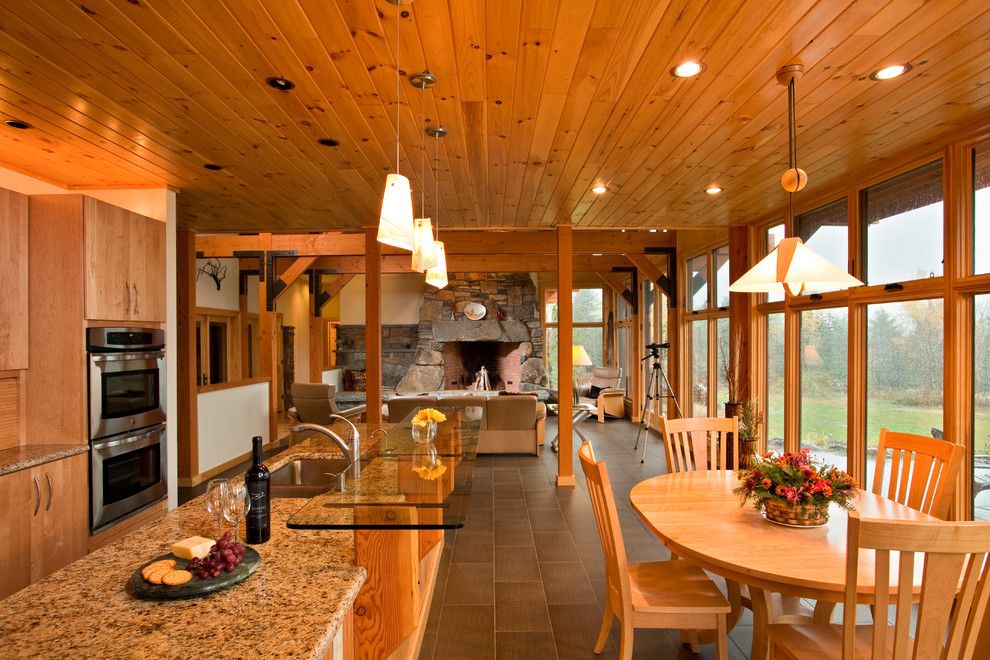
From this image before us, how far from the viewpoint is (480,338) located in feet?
31.5

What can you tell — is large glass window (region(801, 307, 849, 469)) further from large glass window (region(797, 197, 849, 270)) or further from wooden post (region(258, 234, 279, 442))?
wooden post (region(258, 234, 279, 442))

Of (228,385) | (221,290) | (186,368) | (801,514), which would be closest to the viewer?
(801,514)

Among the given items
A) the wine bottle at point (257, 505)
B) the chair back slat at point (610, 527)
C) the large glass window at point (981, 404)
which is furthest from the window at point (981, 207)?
the wine bottle at point (257, 505)

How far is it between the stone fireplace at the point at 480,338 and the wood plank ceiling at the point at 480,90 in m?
6.05

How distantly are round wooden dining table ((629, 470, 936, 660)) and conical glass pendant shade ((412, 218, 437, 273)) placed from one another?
1407mm

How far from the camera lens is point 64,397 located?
2846mm

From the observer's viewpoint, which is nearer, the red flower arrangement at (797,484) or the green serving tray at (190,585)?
the green serving tray at (190,585)

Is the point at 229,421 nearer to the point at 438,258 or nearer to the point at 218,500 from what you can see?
the point at 438,258

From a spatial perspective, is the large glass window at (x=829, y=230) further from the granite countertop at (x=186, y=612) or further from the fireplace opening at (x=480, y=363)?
the fireplace opening at (x=480, y=363)

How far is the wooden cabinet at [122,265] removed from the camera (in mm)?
2893

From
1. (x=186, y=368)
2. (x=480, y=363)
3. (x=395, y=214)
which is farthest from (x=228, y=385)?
(x=480, y=363)

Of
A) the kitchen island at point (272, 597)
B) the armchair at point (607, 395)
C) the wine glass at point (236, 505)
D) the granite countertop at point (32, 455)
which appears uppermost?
the wine glass at point (236, 505)

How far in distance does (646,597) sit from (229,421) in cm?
492

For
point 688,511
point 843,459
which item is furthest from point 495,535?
point 843,459
